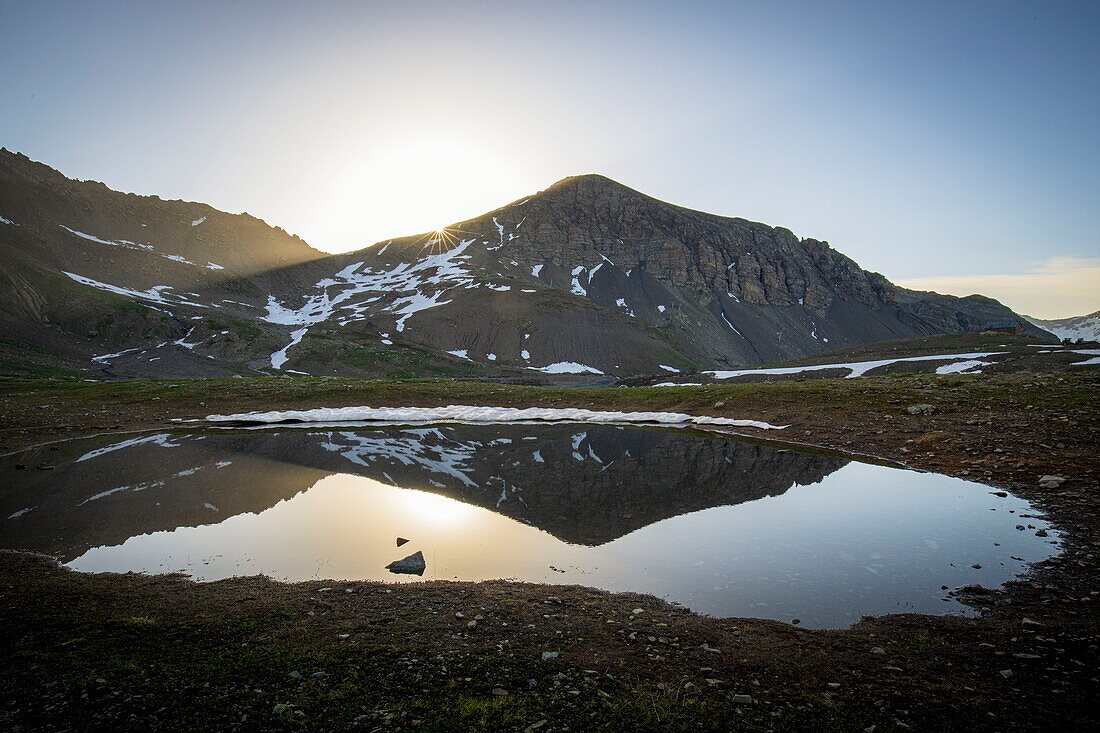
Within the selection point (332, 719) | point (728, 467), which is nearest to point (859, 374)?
point (728, 467)

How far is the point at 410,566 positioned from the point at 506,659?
6186 millimetres

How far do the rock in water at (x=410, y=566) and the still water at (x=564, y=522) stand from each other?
315mm

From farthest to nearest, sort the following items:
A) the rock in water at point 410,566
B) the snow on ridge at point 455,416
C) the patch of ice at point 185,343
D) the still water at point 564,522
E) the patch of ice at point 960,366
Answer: the patch of ice at point 185,343 < the patch of ice at point 960,366 < the snow on ridge at point 455,416 < the rock in water at point 410,566 < the still water at point 564,522

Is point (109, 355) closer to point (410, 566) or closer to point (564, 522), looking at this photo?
point (564, 522)

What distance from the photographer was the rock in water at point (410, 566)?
1384 cm

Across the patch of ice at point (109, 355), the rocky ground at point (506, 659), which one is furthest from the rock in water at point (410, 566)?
the patch of ice at point (109, 355)

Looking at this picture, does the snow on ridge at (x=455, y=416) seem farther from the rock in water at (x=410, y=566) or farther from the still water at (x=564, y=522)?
the rock in water at (x=410, y=566)

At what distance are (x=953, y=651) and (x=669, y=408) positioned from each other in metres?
42.5

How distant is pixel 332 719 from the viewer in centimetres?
689

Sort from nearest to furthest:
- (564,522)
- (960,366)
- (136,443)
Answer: (564,522) → (136,443) → (960,366)

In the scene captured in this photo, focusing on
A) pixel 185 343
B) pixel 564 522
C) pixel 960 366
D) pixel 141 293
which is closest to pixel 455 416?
pixel 564 522

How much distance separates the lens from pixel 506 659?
870cm

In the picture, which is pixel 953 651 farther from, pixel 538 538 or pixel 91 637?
pixel 91 637

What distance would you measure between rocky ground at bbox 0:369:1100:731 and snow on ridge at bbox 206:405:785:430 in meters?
32.2
